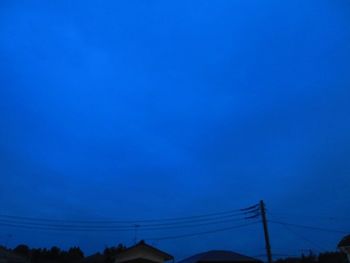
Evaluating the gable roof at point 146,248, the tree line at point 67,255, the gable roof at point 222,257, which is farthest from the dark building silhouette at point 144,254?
the gable roof at point 222,257

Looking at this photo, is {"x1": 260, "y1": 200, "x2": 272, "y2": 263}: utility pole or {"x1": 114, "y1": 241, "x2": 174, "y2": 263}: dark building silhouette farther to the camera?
{"x1": 114, "y1": 241, "x2": 174, "y2": 263}: dark building silhouette

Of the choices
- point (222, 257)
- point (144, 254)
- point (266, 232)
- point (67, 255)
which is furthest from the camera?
point (67, 255)

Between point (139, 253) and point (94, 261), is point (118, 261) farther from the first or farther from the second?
point (94, 261)

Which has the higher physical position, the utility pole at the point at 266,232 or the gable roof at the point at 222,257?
the utility pole at the point at 266,232

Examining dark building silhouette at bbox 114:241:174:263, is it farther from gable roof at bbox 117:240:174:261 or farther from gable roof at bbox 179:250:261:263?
gable roof at bbox 179:250:261:263

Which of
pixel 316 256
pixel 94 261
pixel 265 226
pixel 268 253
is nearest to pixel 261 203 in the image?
pixel 265 226

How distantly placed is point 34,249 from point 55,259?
241 inches

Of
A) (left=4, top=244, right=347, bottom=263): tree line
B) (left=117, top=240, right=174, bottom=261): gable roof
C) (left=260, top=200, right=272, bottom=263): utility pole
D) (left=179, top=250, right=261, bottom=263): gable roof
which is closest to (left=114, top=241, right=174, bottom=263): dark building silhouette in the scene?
(left=117, top=240, right=174, bottom=261): gable roof

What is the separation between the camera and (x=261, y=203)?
998 inches

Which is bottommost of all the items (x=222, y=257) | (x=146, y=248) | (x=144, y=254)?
(x=222, y=257)

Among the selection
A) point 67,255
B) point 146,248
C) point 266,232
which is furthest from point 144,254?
point 67,255

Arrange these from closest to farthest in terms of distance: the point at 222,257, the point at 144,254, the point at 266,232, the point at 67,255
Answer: the point at 222,257 → the point at 266,232 → the point at 144,254 → the point at 67,255

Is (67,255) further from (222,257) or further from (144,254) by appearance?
(222,257)

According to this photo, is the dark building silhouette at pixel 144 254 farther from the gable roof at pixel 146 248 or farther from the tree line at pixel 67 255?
the tree line at pixel 67 255
